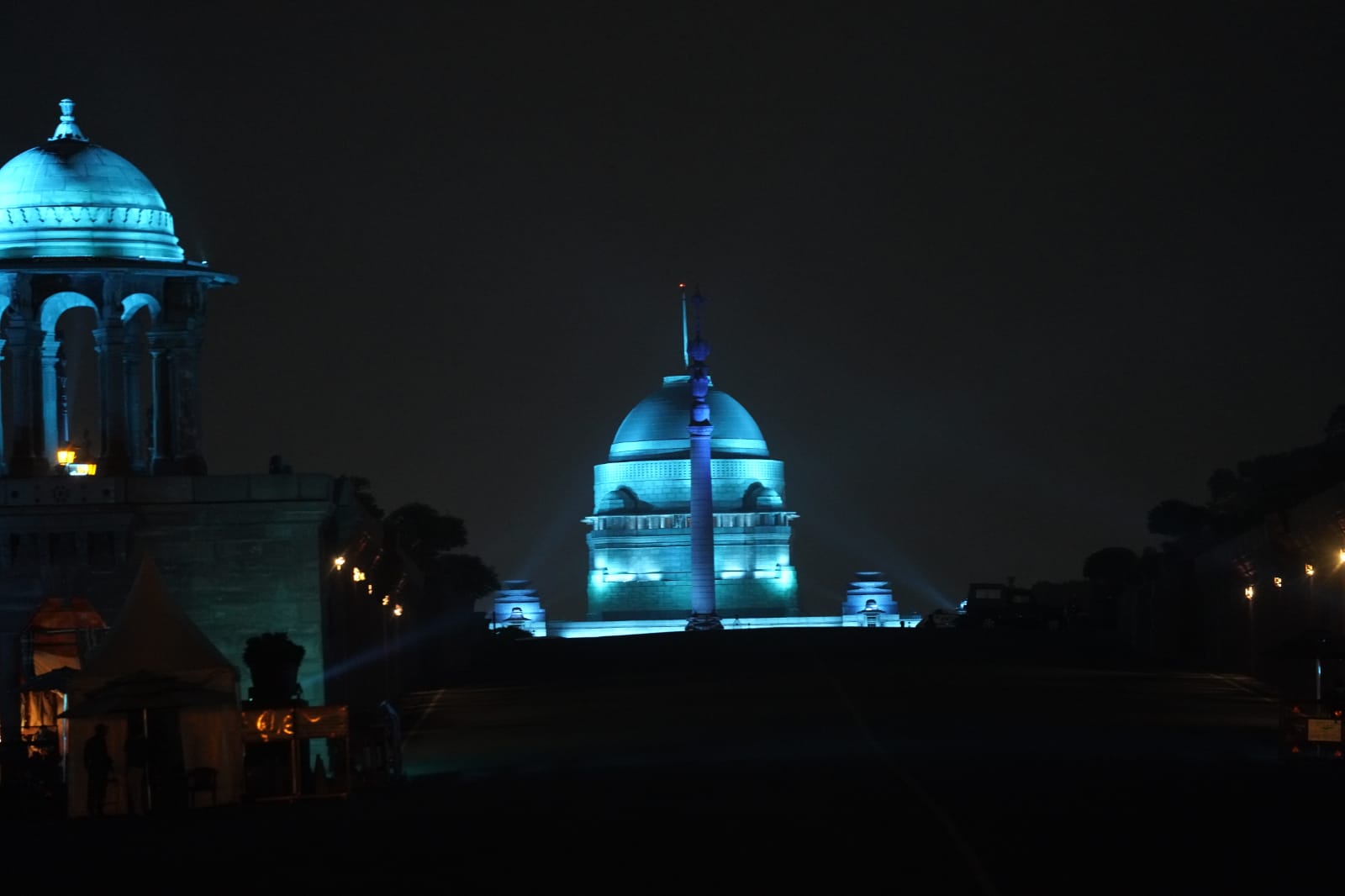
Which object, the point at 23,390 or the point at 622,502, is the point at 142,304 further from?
the point at 622,502

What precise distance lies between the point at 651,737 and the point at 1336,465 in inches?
3117

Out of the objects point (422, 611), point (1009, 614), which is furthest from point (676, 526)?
point (422, 611)

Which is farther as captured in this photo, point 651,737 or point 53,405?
point 53,405

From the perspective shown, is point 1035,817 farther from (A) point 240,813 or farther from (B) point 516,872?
(A) point 240,813

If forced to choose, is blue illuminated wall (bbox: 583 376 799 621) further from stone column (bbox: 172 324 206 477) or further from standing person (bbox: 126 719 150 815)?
standing person (bbox: 126 719 150 815)

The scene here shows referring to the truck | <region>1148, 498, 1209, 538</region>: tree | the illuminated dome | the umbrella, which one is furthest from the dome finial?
<region>1148, 498, 1209, 538</region>: tree

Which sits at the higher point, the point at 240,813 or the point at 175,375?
the point at 175,375

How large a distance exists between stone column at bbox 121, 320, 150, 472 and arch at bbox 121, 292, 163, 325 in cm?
29

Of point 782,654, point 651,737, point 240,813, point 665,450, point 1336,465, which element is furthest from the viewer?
point 665,450

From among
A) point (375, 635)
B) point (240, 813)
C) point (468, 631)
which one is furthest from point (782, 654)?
point (240, 813)

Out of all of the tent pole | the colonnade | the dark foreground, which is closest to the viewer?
the dark foreground

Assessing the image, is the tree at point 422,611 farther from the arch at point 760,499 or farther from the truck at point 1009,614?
the arch at point 760,499

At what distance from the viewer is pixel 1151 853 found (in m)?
22.9

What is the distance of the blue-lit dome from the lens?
18300cm
